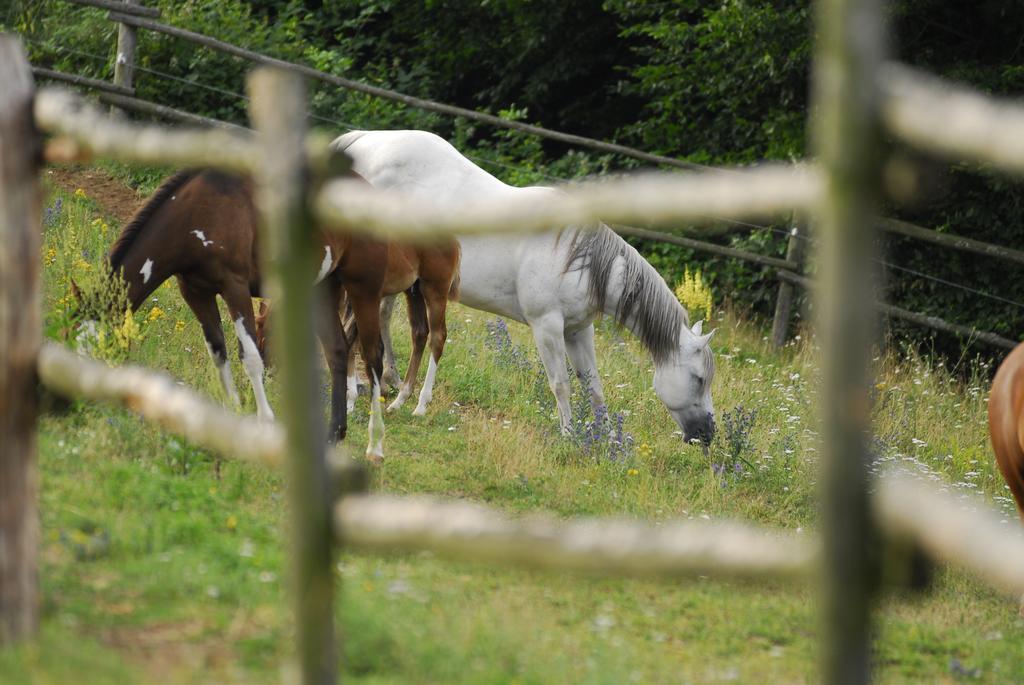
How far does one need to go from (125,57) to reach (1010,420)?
9639mm

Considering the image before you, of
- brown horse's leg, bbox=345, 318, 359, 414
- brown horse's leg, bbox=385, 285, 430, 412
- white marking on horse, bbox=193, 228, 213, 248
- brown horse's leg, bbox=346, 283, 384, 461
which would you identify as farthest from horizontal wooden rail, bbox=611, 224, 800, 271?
white marking on horse, bbox=193, 228, 213, 248

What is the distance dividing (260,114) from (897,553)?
1.49 metres

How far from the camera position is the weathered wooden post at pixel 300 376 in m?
2.51

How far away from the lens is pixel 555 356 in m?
8.62

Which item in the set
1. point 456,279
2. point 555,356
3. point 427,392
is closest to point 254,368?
point 427,392

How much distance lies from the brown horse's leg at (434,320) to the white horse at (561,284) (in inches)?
0.7

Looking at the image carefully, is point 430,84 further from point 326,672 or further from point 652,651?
point 326,672

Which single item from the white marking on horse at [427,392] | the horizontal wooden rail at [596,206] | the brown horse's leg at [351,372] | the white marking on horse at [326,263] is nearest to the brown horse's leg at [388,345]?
the brown horse's leg at [351,372]

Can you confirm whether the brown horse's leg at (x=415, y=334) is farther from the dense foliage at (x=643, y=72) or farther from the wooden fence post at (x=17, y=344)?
the wooden fence post at (x=17, y=344)

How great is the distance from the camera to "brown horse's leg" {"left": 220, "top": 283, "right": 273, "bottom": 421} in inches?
260

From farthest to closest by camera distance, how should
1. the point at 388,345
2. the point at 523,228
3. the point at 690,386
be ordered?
the point at 388,345 < the point at 690,386 < the point at 523,228

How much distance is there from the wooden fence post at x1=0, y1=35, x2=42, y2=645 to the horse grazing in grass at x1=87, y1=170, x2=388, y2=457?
10.9 feet

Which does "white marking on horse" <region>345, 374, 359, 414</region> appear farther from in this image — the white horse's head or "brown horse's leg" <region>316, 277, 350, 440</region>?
the white horse's head

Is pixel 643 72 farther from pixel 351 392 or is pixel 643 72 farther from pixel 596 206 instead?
pixel 596 206
